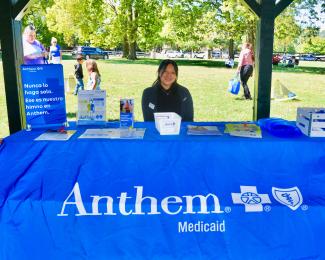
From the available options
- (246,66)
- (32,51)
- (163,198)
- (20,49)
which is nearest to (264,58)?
(163,198)

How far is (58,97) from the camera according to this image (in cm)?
224

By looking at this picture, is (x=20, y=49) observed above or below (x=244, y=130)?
above

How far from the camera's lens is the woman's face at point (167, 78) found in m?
2.99

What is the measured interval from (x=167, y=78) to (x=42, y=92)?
1.10 meters

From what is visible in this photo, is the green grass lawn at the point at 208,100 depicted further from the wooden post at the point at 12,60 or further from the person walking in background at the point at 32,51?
the wooden post at the point at 12,60

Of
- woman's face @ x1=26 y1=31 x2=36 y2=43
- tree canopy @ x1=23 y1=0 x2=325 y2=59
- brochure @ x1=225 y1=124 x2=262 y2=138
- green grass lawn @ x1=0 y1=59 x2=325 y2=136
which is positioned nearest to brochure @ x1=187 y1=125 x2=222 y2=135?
brochure @ x1=225 y1=124 x2=262 y2=138

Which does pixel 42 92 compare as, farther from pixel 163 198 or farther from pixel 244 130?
pixel 244 130

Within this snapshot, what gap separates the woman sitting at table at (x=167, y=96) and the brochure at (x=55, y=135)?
876mm

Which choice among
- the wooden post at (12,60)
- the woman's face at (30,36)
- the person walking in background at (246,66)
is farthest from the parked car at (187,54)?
the wooden post at (12,60)

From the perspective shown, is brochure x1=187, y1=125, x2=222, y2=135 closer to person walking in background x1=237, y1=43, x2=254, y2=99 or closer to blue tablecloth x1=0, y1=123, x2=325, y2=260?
blue tablecloth x1=0, y1=123, x2=325, y2=260

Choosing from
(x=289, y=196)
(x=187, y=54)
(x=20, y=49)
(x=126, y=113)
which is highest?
(x=187, y=54)

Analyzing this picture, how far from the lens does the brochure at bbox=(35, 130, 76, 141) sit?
2062 mm

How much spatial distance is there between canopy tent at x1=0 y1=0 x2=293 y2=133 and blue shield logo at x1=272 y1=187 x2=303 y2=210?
1042mm

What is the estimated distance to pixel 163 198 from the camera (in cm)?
185
